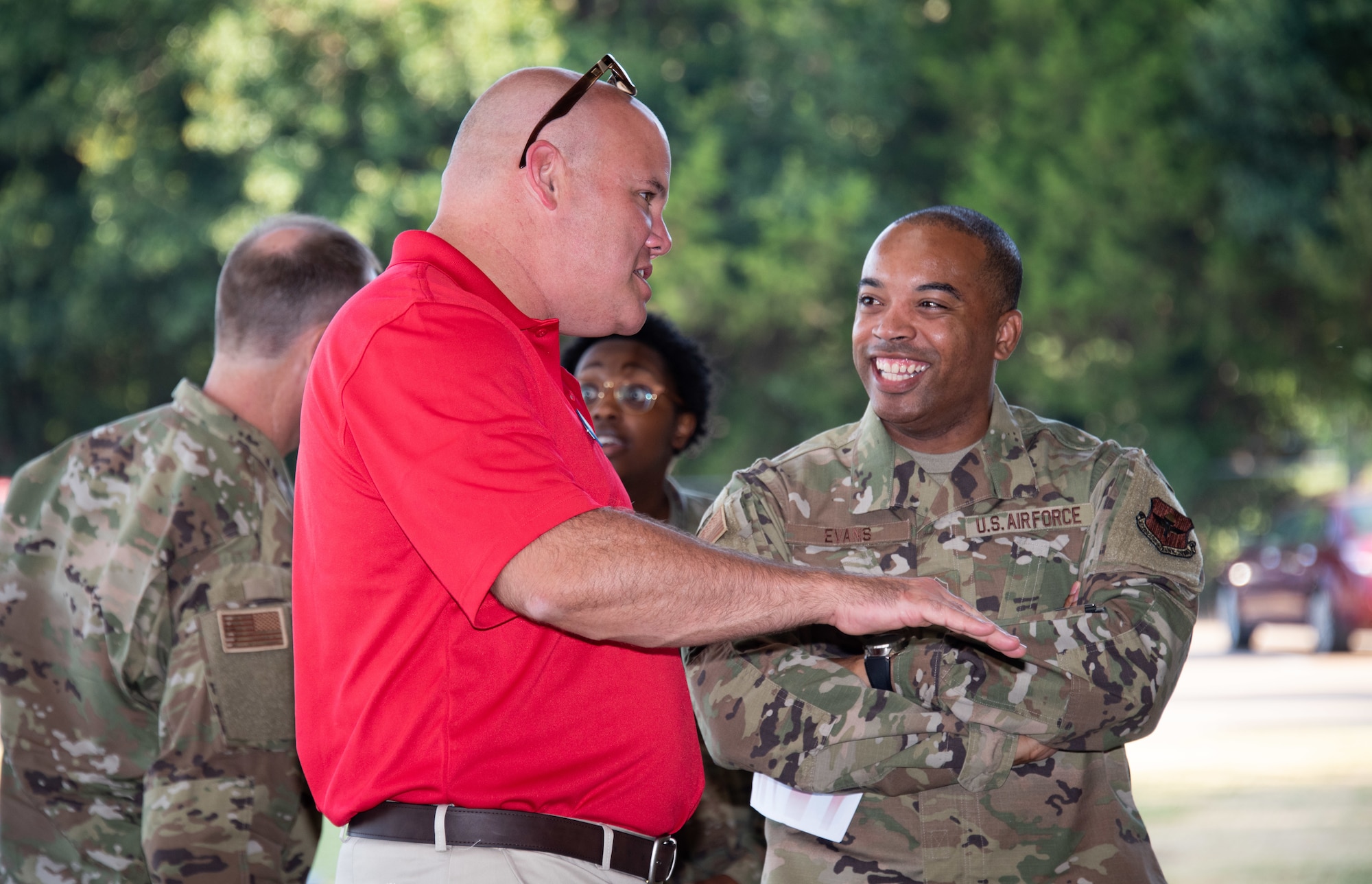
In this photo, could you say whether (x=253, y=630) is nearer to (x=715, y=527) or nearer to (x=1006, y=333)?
(x=715, y=527)

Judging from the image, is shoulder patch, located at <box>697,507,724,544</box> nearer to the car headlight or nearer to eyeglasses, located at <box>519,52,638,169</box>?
eyeglasses, located at <box>519,52,638,169</box>

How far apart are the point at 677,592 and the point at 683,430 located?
96.8 inches

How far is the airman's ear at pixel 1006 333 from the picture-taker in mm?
3080

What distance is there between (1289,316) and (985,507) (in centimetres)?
1897

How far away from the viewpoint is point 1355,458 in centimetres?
2716

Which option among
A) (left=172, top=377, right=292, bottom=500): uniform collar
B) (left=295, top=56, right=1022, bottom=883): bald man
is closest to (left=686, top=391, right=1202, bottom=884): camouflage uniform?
(left=295, top=56, right=1022, bottom=883): bald man

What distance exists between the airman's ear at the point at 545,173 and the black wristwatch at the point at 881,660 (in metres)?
1.15

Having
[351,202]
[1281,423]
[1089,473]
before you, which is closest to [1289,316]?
[1281,423]

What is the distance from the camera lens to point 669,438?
13.1 feet

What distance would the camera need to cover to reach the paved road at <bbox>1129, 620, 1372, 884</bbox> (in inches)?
243

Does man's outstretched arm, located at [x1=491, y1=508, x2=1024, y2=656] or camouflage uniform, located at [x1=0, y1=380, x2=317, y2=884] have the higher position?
man's outstretched arm, located at [x1=491, y1=508, x2=1024, y2=656]

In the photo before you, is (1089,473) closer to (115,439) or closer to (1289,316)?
(115,439)

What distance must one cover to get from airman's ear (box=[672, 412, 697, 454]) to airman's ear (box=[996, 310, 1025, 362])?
1245 millimetres

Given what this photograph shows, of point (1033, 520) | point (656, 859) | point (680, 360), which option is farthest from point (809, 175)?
point (656, 859)
